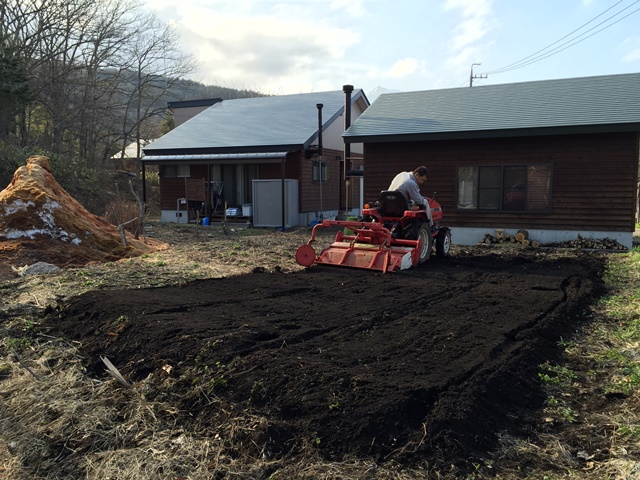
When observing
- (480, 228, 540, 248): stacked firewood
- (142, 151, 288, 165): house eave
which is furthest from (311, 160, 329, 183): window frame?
(480, 228, 540, 248): stacked firewood

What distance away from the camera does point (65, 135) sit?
30.0 metres

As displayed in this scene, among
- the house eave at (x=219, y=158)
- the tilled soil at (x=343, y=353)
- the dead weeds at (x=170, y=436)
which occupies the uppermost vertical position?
the house eave at (x=219, y=158)

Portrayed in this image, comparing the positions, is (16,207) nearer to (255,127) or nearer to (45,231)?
(45,231)

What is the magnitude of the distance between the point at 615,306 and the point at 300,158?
13.4 metres

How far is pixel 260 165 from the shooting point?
63.9 ft

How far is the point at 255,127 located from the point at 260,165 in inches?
82.7

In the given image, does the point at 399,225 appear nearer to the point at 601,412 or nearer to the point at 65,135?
the point at 601,412

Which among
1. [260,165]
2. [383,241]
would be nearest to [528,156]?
[383,241]

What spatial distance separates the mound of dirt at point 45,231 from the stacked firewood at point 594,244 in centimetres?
970

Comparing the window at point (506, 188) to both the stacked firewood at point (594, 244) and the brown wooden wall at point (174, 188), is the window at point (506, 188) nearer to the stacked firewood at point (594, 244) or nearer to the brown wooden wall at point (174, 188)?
the stacked firewood at point (594, 244)

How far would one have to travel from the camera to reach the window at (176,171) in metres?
20.4

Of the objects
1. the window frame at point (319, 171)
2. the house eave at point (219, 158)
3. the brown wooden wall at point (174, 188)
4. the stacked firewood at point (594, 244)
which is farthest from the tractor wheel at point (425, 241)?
the brown wooden wall at point (174, 188)

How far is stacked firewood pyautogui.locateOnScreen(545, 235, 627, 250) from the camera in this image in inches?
468

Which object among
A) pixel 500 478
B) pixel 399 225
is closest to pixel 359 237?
pixel 399 225
